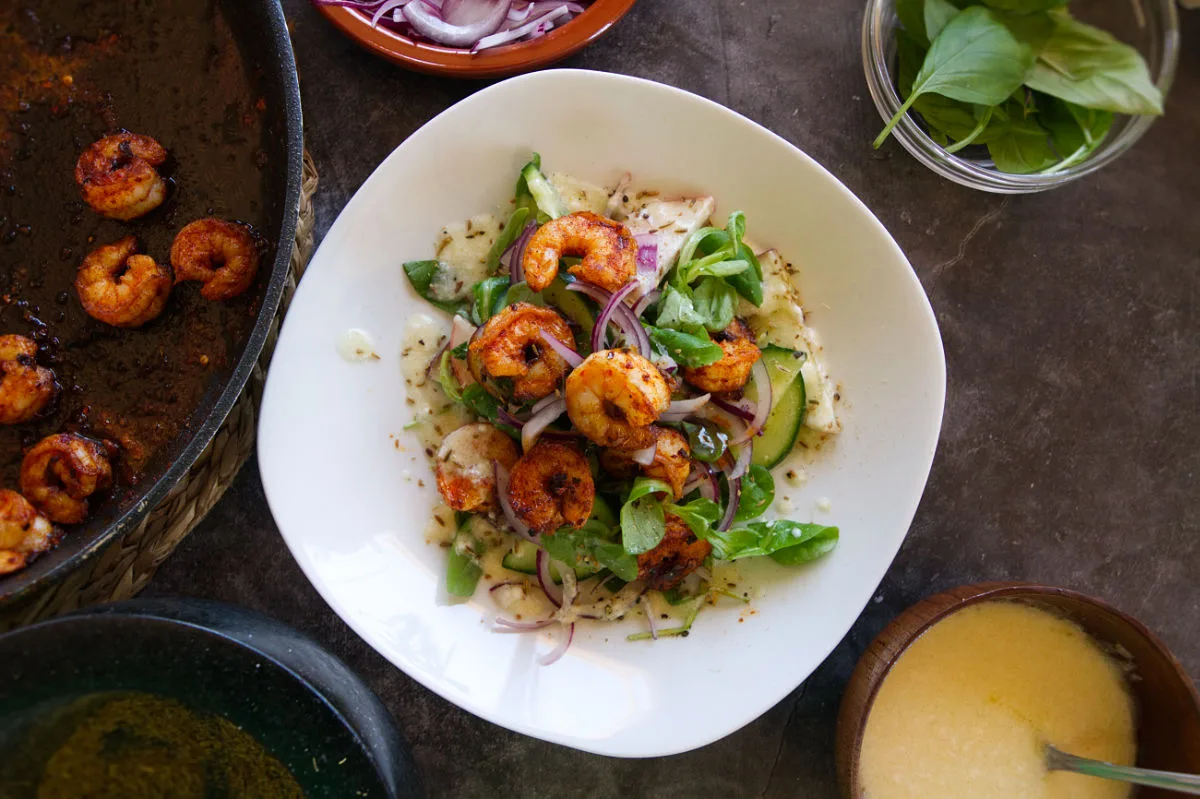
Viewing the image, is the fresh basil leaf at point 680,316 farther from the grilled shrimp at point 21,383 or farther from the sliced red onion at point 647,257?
the grilled shrimp at point 21,383

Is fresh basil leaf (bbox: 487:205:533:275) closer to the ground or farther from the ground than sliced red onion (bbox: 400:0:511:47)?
closer to the ground

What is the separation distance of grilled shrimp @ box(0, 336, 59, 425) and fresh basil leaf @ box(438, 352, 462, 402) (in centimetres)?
85

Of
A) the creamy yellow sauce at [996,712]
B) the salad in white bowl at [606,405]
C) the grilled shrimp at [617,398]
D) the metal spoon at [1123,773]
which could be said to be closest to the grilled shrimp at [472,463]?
the salad in white bowl at [606,405]

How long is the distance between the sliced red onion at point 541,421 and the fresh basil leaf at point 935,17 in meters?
1.22

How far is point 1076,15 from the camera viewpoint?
7.29 feet

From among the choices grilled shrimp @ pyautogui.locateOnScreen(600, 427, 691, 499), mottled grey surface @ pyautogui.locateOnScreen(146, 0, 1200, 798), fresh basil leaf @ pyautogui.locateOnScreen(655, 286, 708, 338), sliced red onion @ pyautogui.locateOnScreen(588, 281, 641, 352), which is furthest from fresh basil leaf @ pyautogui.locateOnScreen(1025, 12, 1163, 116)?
grilled shrimp @ pyautogui.locateOnScreen(600, 427, 691, 499)

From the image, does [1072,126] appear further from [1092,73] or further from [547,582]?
[547,582]

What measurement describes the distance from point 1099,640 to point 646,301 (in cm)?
136

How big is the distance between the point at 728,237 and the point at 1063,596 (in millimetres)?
1101

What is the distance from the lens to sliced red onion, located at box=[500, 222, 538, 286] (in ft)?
6.27

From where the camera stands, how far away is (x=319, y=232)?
7.04 ft

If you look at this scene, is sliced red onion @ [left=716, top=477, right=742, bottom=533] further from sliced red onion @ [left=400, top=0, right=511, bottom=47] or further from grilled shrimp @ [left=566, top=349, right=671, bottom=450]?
sliced red onion @ [left=400, top=0, right=511, bottom=47]

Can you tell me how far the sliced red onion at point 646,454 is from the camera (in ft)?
5.63

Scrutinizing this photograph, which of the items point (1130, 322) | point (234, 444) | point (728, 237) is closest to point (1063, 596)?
point (1130, 322)
